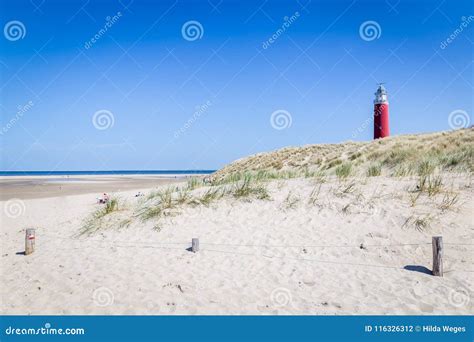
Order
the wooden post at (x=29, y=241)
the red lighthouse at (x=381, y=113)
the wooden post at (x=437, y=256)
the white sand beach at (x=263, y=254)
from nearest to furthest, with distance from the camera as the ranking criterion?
the white sand beach at (x=263, y=254) → the wooden post at (x=437, y=256) → the wooden post at (x=29, y=241) → the red lighthouse at (x=381, y=113)

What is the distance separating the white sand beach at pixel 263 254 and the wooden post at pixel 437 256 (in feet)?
0.41

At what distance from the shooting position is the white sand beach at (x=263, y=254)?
17.7 ft

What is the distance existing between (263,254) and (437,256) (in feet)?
10.2

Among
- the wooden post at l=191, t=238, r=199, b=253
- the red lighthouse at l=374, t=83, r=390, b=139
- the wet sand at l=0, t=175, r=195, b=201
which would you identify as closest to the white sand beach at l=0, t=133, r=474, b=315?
the wooden post at l=191, t=238, r=199, b=253

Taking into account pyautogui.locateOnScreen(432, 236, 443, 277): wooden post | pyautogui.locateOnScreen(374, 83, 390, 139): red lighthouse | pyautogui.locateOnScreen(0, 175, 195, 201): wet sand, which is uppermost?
pyautogui.locateOnScreen(374, 83, 390, 139): red lighthouse

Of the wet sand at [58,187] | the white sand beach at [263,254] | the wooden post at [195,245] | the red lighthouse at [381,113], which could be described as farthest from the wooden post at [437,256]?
the red lighthouse at [381,113]

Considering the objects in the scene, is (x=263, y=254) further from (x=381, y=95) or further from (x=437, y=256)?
(x=381, y=95)

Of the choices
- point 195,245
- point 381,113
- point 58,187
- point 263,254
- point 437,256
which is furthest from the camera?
point 381,113

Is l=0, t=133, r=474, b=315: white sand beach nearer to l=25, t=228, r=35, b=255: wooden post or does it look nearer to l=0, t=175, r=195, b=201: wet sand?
l=25, t=228, r=35, b=255: wooden post

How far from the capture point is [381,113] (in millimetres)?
28531

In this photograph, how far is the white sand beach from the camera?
538 centimetres

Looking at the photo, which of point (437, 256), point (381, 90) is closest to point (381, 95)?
point (381, 90)

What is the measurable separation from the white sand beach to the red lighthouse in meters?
18.9

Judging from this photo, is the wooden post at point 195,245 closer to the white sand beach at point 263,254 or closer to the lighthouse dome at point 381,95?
the white sand beach at point 263,254
